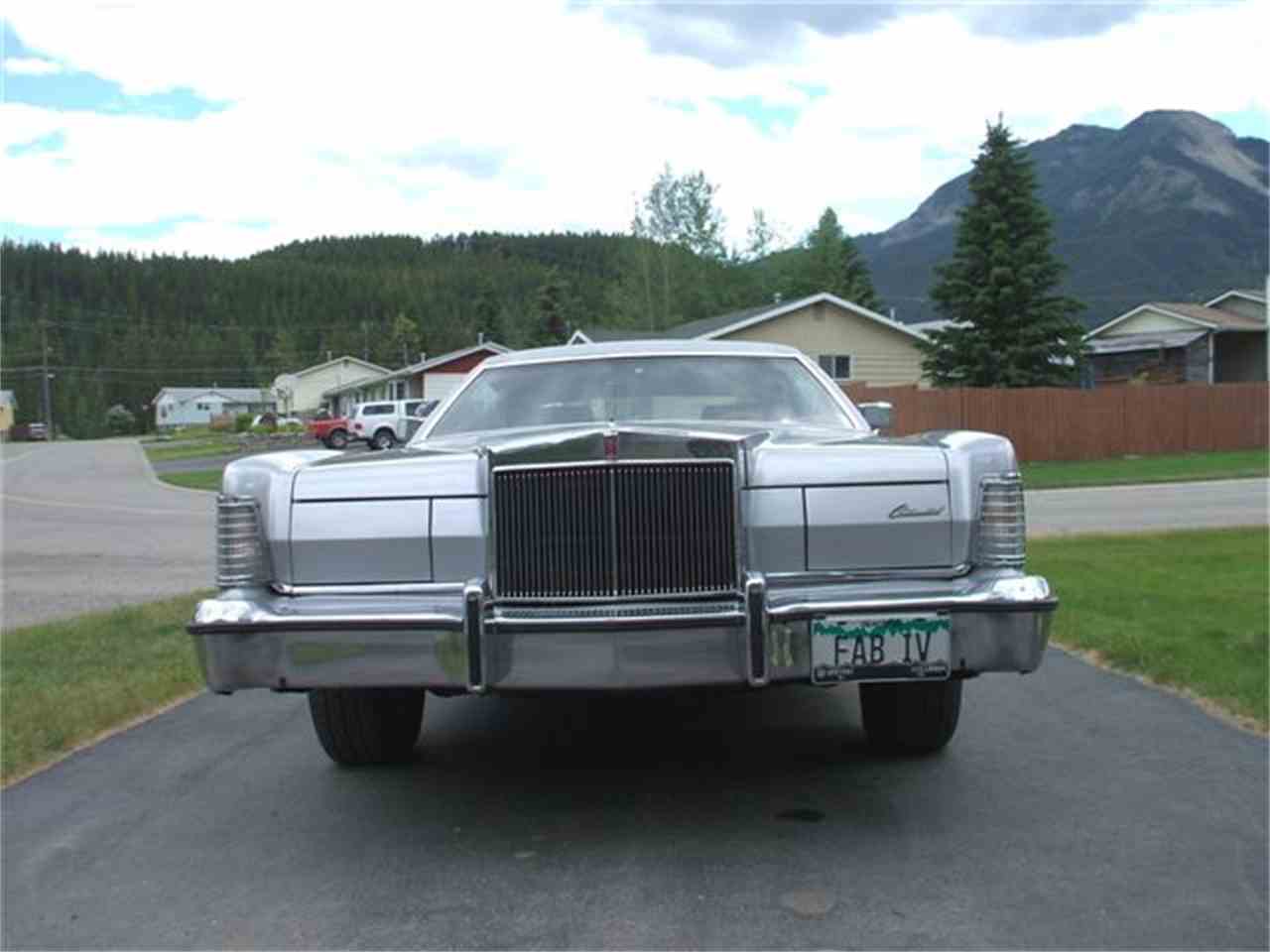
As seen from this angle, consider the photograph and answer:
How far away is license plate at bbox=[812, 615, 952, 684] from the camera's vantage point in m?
3.54

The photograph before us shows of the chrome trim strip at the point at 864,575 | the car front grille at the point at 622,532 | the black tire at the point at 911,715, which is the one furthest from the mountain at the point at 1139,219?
the car front grille at the point at 622,532

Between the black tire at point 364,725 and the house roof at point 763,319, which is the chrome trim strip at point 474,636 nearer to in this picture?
the black tire at point 364,725

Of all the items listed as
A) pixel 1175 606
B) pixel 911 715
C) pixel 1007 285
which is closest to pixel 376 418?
pixel 1007 285

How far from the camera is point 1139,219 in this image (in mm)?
119750

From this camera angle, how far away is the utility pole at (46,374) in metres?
100

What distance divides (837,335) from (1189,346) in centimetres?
1204

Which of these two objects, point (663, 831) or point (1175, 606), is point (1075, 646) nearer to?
point (1175, 606)

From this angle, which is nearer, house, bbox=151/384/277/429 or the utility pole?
the utility pole

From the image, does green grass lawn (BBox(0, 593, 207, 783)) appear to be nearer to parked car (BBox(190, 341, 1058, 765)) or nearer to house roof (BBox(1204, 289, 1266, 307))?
parked car (BBox(190, 341, 1058, 765))

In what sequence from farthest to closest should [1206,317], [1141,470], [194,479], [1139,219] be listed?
1. [1139,219]
2. [1206,317]
3. [194,479]
4. [1141,470]

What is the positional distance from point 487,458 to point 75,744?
2916 millimetres

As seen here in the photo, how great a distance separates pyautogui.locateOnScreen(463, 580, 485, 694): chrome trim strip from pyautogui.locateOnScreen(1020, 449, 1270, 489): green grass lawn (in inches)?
771

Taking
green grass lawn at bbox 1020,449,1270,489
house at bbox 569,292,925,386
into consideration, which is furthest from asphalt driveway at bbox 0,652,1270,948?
house at bbox 569,292,925,386

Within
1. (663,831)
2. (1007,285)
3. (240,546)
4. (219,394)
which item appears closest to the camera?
(240,546)
